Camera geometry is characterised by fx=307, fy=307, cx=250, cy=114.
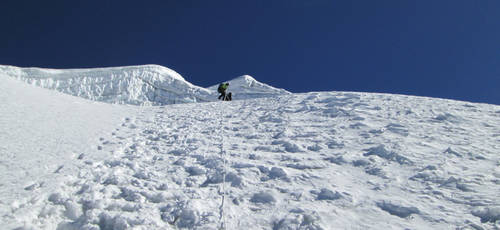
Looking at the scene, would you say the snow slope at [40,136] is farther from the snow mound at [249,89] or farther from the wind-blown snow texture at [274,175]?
the snow mound at [249,89]

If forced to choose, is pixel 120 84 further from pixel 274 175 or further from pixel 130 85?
pixel 274 175

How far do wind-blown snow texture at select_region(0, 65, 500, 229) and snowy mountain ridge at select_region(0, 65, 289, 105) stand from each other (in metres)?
23.2

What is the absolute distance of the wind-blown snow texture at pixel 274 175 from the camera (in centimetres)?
319

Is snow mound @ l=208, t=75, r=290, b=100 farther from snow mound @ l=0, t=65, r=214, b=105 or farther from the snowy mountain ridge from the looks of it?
snow mound @ l=0, t=65, r=214, b=105

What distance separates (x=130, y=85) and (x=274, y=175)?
2943cm

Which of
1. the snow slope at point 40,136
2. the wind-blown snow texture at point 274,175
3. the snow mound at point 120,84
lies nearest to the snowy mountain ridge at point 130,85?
the snow mound at point 120,84

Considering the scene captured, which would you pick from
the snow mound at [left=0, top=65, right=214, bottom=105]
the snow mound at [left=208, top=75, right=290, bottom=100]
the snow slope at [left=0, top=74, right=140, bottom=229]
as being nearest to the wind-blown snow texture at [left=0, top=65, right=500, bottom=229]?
the snow slope at [left=0, top=74, right=140, bottom=229]

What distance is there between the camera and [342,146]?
5723 mm

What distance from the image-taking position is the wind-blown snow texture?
10.5 ft

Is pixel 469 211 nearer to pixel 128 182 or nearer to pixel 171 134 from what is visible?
pixel 128 182

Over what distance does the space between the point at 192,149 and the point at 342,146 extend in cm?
281

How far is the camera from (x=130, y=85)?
30812 millimetres

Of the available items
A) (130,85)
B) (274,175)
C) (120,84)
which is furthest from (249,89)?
(274,175)

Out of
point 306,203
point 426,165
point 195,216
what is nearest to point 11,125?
point 195,216
